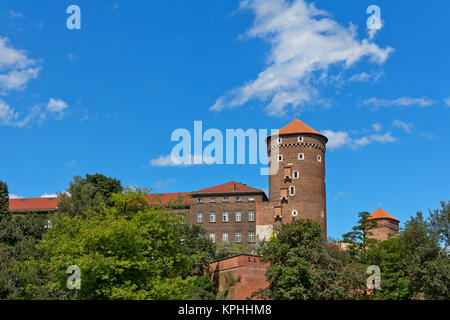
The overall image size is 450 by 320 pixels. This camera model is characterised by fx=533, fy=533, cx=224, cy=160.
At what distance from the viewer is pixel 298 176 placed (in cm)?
6644

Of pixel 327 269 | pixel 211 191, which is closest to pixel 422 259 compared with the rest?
pixel 327 269

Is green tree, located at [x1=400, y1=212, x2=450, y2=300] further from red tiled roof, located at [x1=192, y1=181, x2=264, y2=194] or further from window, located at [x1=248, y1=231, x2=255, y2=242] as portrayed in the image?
red tiled roof, located at [x1=192, y1=181, x2=264, y2=194]

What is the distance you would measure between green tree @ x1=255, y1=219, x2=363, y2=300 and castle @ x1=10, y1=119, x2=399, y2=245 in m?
26.3

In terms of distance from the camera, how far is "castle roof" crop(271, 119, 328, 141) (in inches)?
2682

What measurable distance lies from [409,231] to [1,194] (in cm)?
3859

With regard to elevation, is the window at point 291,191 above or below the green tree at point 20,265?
above

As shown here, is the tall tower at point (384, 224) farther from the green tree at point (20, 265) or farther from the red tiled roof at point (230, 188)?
Result: the green tree at point (20, 265)

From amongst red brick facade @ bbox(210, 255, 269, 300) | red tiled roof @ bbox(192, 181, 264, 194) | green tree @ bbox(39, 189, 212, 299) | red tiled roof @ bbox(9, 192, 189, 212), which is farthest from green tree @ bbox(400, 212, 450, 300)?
red tiled roof @ bbox(9, 192, 189, 212)

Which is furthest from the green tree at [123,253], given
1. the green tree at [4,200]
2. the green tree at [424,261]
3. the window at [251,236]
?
the window at [251,236]

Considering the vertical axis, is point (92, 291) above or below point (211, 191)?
below

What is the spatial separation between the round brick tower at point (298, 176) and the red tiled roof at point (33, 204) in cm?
3277

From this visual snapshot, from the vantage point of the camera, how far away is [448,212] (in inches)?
1452

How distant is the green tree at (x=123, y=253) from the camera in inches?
1190
